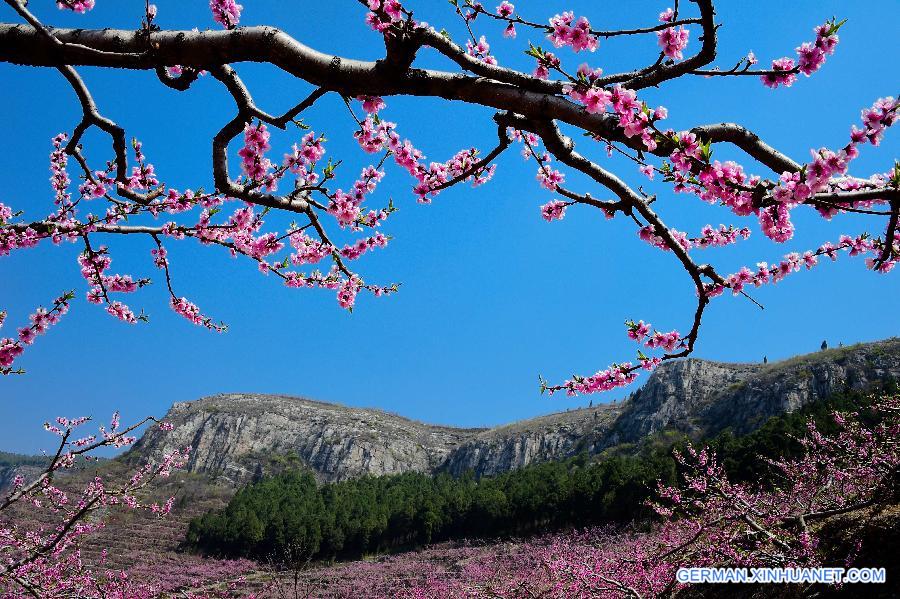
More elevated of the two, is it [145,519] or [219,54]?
[219,54]

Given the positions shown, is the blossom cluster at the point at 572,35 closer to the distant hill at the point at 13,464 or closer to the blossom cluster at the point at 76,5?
the blossom cluster at the point at 76,5

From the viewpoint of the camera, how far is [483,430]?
108312mm

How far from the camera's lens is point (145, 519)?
60594mm

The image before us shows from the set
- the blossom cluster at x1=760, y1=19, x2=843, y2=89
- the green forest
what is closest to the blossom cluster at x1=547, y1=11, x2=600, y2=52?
the blossom cluster at x1=760, y1=19, x2=843, y2=89

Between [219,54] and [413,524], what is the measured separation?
48893 mm

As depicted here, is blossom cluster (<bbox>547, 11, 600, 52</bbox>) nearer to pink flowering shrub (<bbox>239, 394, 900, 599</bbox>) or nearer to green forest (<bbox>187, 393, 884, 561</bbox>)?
pink flowering shrub (<bbox>239, 394, 900, 599</bbox>)

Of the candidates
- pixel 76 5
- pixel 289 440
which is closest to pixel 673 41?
pixel 76 5

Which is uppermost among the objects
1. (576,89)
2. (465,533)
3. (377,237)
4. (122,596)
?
(377,237)

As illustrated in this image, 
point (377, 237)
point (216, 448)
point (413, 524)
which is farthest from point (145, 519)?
point (377, 237)

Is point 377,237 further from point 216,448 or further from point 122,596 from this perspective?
point 216,448

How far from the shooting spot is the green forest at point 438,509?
1315 inches

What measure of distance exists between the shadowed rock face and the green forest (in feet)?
37.0

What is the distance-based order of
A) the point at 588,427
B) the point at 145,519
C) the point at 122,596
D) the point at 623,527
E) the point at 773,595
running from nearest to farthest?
the point at 773,595, the point at 122,596, the point at 623,527, the point at 145,519, the point at 588,427

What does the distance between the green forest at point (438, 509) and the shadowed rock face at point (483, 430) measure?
11.3 meters
